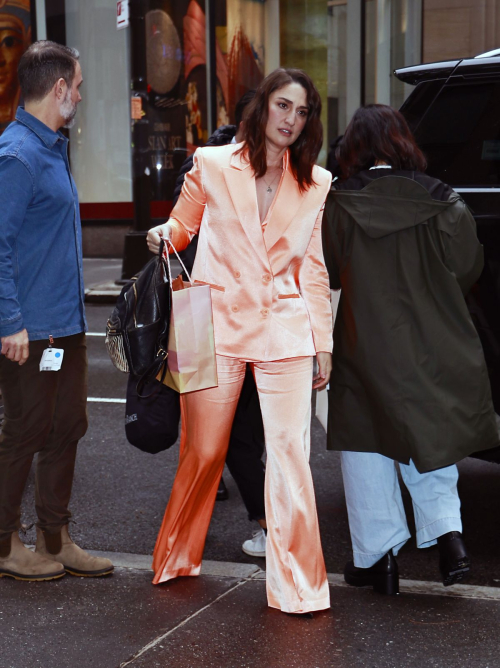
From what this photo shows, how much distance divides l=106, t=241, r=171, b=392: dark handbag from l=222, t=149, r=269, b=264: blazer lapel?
31 cm

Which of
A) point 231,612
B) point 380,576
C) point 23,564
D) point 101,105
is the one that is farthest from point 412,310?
point 101,105

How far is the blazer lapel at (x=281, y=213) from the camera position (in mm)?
3463

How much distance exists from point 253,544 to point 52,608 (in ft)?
3.33

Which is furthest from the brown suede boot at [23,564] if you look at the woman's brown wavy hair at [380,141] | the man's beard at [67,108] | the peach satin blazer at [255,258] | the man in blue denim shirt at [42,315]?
the woman's brown wavy hair at [380,141]

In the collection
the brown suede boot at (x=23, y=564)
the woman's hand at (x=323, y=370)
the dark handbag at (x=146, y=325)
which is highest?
the dark handbag at (x=146, y=325)

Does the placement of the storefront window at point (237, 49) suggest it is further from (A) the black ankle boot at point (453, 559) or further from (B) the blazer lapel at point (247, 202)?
(A) the black ankle boot at point (453, 559)

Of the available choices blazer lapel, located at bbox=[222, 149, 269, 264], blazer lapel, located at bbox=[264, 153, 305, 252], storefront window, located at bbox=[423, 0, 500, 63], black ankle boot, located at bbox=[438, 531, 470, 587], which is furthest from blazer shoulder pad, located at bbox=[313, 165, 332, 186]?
storefront window, located at bbox=[423, 0, 500, 63]

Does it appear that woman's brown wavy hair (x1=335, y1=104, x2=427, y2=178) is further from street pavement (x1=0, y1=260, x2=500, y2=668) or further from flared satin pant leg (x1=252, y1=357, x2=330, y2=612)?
street pavement (x1=0, y1=260, x2=500, y2=668)

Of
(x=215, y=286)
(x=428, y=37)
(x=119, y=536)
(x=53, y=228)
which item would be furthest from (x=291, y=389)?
(x=428, y=37)

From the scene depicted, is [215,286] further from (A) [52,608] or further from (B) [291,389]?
(A) [52,608]

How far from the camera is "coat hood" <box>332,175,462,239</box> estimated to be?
3.57 meters

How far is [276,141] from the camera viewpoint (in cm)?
345

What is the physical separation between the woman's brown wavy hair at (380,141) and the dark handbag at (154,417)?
45.1 inches

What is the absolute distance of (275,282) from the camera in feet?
11.4
